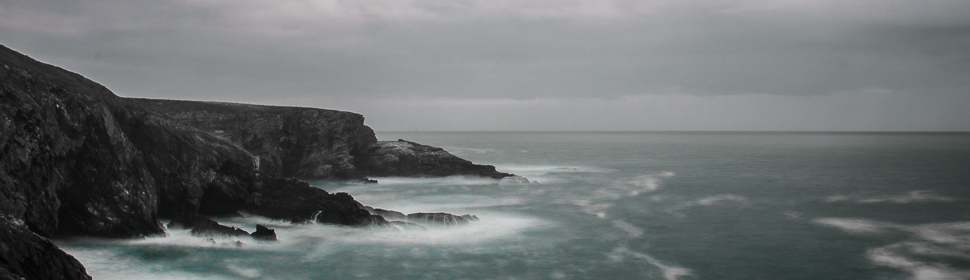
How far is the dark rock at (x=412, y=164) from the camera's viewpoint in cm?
4866

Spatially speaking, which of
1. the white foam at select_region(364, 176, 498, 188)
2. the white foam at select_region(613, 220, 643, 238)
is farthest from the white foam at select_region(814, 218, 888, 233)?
the white foam at select_region(364, 176, 498, 188)

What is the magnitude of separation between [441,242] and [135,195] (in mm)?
10736

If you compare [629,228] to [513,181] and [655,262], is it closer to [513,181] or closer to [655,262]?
[655,262]

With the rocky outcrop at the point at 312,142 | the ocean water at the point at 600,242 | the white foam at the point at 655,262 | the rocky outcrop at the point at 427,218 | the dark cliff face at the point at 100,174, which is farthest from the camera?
the rocky outcrop at the point at 312,142

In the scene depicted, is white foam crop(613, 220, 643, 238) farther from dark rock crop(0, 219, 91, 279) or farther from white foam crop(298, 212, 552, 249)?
dark rock crop(0, 219, 91, 279)

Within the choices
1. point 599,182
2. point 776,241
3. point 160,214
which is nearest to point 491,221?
point 776,241

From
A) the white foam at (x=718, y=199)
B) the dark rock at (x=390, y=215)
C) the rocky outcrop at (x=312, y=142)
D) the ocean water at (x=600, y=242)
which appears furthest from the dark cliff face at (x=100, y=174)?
the white foam at (x=718, y=199)

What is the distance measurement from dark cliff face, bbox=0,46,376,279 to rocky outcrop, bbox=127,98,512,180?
17528mm

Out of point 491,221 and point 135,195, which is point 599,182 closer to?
point 491,221

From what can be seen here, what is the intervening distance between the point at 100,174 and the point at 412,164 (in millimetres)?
29967

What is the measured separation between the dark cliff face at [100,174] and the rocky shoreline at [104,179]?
1.4 inches

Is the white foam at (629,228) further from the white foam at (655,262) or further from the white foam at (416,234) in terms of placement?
the white foam at (416,234)

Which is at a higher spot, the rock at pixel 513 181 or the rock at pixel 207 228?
the rock at pixel 207 228

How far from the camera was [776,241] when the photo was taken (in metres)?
24.3
